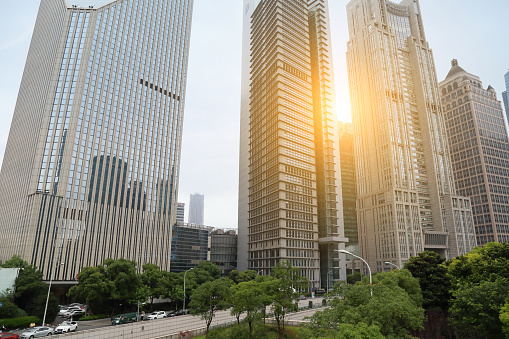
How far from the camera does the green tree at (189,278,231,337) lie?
49.9 m

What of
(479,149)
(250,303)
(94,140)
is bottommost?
(250,303)

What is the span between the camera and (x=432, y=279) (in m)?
58.2

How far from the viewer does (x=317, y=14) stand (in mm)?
145000

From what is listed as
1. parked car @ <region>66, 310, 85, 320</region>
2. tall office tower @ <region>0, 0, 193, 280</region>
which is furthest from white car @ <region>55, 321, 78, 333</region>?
tall office tower @ <region>0, 0, 193, 280</region>

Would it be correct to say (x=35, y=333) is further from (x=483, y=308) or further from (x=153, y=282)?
(x=483, y=308)

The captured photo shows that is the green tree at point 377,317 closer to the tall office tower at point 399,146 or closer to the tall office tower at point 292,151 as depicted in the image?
the tall office tower at point 292,151

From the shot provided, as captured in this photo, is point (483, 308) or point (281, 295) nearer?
point (483, 308)

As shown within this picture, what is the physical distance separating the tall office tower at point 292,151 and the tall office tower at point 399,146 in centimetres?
3539

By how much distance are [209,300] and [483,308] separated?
36986 millimetres

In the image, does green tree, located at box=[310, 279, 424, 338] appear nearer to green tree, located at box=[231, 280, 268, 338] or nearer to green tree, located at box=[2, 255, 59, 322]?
green tree, located at box=[231, 280, 268, 338]

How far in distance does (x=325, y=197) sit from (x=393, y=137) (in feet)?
195

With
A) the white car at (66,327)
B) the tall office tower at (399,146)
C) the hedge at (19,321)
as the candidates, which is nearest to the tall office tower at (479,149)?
the tall office tower at (399,146)

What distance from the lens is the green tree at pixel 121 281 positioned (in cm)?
6412

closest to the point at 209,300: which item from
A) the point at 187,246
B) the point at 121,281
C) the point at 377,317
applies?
the point at 121,281
